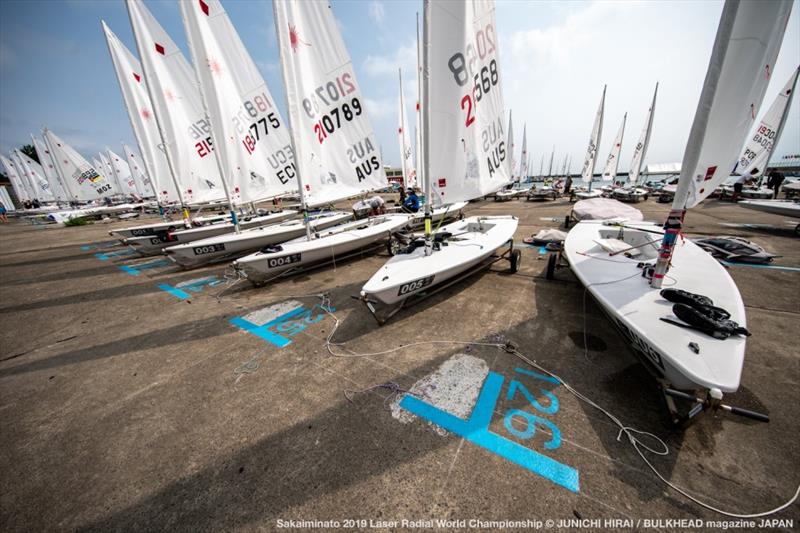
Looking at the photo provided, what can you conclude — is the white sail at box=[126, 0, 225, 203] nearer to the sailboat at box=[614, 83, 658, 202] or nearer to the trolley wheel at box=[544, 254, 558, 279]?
the trolley wheel at box=[544, 254, 558, 279]

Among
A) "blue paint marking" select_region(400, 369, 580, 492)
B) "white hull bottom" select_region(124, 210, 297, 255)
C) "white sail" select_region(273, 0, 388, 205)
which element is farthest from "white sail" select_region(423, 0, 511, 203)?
"white hull bottom" select_region(124, 210, 297, 255)

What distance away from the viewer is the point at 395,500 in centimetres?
200

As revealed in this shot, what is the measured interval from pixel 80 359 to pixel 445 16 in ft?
27.0

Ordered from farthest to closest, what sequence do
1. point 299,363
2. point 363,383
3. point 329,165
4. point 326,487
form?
point 329,165, point 299,363, point 363,383, point 326,487

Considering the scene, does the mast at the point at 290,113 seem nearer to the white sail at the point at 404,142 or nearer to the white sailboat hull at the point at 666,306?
the white sailboat hull at the point at 666,306

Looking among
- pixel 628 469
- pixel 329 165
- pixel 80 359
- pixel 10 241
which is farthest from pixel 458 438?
pixel 10 241

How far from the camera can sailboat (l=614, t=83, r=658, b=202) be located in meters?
19.8

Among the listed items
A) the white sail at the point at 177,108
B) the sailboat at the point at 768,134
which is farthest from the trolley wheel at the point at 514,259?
the sailboat at the point at 768,134

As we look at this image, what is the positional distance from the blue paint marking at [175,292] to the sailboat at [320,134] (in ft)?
4.71

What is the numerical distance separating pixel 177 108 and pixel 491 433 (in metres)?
13.3

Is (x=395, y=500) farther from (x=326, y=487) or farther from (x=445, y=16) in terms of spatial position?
(x=445, y=16)

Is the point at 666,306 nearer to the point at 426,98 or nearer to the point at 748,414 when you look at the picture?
the point at 748,414

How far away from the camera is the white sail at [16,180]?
122ft

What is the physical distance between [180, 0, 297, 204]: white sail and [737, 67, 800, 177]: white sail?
26.4 m
